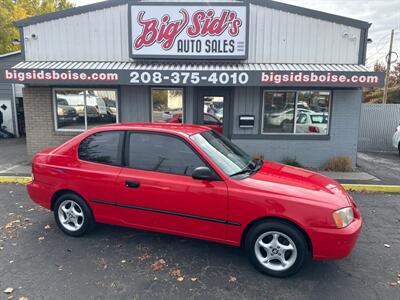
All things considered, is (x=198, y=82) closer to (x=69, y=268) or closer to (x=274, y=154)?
(x=274, y=154)

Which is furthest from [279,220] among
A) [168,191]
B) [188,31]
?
[188,31]

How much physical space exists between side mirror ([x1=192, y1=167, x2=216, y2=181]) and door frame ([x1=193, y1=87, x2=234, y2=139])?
231 inches

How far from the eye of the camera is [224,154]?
3906 millimetres

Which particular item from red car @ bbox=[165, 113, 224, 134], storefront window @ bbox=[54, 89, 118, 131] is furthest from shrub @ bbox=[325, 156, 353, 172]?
storefront window @ bbox=[54, 89, 118, 131]

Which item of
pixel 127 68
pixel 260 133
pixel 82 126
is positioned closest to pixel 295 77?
pixel 260 133

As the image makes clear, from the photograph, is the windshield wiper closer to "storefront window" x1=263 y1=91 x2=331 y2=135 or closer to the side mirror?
the side mirror

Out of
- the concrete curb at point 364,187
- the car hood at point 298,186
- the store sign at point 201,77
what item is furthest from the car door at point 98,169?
the store sign at point 201,77

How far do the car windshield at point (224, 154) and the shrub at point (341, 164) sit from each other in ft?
17.8

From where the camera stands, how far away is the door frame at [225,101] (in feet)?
29.9

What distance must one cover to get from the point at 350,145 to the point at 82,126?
27.1 ft

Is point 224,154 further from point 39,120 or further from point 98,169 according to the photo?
point 39,120

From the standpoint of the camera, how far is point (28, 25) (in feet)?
29.5

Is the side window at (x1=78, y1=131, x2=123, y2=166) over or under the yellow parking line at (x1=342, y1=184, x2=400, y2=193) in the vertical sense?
over

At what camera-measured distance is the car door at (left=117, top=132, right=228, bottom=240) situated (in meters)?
3.50
